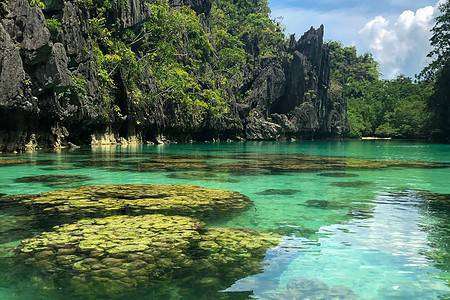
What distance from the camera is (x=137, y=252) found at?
19.8ft

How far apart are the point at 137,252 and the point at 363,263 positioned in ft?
10.4

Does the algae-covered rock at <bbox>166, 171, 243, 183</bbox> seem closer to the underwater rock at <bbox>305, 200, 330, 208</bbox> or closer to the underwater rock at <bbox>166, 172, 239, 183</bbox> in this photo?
the underwater rock at <bbox>166, 172, 239, 183</bbox>

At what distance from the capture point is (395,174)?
1864cm

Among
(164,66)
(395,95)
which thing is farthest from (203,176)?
(395,95)

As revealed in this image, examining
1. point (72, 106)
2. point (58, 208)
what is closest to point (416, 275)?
point (58, 208)

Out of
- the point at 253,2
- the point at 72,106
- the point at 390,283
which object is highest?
the point at 253,2

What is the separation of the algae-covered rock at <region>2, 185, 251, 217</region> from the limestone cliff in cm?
1672

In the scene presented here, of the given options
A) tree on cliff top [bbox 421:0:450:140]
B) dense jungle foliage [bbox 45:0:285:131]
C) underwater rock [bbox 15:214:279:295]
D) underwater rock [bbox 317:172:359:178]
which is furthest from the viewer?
tree on cliff top [bbox 421:0:450:140]

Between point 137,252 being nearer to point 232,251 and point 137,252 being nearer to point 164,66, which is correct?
point 232,251

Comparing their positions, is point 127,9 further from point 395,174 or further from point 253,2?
point 253,2

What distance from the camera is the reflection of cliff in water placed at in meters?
5.07

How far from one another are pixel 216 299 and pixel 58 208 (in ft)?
18.8

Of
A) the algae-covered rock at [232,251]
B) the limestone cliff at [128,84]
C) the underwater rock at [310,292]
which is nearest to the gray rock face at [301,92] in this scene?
the limestone cliff at [128,84]

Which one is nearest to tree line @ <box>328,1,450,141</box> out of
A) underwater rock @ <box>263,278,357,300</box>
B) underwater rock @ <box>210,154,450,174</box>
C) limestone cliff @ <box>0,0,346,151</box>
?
limestone cliff @ <box>0,0,346,151</box>
